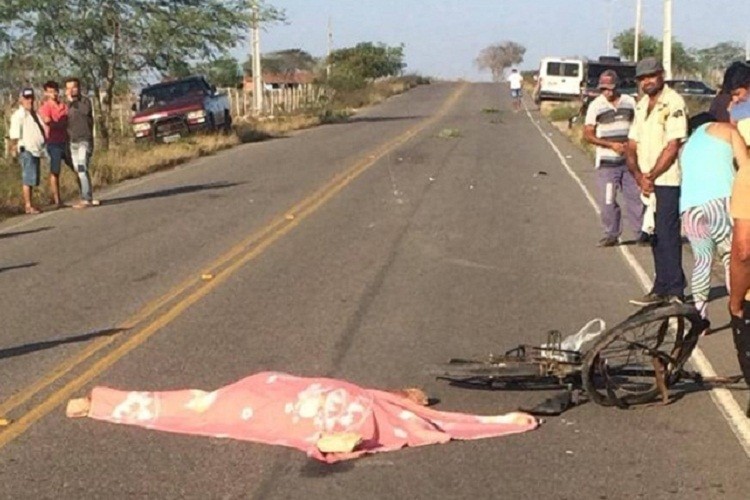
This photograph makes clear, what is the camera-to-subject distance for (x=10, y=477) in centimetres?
595

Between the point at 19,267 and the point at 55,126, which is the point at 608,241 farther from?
the point at 55,126

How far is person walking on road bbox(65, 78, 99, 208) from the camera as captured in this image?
18.1 metres

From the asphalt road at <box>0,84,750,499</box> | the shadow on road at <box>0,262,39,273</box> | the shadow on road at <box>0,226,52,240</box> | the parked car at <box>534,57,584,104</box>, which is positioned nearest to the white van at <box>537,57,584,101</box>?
the parked car at <box>534,57,584,104</box>

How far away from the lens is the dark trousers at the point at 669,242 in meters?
9.61

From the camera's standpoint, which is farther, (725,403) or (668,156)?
(668,156)

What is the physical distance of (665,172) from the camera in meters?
9.62

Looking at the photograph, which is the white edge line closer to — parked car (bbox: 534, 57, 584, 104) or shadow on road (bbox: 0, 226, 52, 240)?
shadow on road (bbox: 0, 226, 52, 240)

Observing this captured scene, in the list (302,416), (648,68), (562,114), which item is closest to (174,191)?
(648,68)

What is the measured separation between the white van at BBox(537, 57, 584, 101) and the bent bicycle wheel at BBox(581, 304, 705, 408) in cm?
5001

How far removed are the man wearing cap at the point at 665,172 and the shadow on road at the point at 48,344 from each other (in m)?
4.06

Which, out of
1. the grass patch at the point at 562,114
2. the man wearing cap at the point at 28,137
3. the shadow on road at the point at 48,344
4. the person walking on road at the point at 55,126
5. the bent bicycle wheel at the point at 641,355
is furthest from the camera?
the grass patch at the point at 562,114

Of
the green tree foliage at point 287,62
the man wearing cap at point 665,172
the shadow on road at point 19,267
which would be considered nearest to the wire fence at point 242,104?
the shadow on road at point 19,267

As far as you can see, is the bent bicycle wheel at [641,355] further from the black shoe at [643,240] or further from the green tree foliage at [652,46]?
the green tree foliage at [652,46]

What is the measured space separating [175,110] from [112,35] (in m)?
4.99
